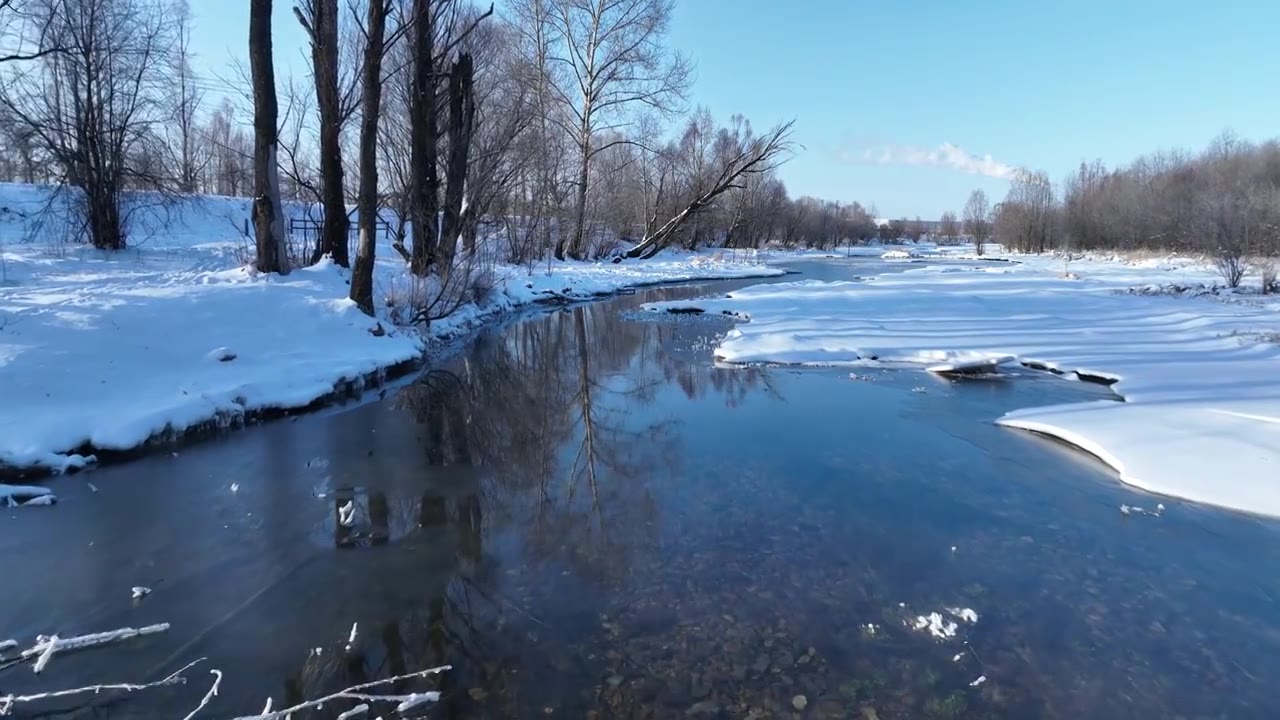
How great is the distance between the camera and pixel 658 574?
4.35 meters

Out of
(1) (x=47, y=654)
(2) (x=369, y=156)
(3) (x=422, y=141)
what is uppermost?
(3) (x=422, y=141)

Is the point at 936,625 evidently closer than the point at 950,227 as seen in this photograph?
Yes

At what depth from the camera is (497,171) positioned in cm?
1766

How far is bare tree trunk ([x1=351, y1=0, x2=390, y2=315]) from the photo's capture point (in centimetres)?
1079

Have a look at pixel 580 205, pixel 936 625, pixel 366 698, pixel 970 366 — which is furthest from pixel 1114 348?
pixel 580 205

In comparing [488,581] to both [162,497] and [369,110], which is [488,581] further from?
[369,110]

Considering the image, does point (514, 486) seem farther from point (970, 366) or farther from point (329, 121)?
point (329, 121)

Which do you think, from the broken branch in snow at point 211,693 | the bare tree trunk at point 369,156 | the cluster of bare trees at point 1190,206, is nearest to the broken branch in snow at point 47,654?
the broken branch in snow at point 211,693

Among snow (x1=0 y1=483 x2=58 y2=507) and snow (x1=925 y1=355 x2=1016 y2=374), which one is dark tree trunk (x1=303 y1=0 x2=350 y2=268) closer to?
snow (x1=0 y1=483 x2=58 y2=507)

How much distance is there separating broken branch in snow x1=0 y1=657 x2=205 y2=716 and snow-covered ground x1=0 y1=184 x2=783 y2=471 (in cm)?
358

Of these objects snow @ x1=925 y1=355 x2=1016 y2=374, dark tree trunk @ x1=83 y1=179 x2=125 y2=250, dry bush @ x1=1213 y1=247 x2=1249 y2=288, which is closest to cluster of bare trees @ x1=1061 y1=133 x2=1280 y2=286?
dry bush @ x1=1213 y1=247 x2=1249 y2=288

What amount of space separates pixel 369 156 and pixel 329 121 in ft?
6.34

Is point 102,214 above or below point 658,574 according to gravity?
above

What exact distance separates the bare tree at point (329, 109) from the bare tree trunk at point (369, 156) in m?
0.39
